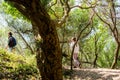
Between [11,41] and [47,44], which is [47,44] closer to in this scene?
[47,44]

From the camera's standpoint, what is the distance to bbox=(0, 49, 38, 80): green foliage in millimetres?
12508

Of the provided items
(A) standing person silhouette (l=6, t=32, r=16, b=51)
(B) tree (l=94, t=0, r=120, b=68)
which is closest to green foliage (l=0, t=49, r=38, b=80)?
(A) standing person silhouette (l=6, t=32, r=16, b=51)

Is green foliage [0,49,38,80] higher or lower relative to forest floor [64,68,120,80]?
higher

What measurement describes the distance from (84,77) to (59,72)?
218 inches

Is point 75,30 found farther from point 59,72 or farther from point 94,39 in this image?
point 59,72

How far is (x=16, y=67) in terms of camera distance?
531 inches

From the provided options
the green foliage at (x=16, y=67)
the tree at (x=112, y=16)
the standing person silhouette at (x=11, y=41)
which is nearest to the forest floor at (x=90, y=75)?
the green foliage at (x=16, y=67)

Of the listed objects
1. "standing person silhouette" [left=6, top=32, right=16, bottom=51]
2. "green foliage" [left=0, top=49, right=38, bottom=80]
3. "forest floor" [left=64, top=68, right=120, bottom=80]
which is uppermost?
"standing person silhouette" [left=6, top=32, right=16, bottom=51]

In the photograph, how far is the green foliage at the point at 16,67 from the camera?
12508 millimetres

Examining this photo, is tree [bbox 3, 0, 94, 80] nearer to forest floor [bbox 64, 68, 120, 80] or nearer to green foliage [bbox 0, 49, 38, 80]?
green foliage [bbox 0, 49, 38, 80]

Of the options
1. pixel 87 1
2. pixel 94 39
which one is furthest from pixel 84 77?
pixel 94 39

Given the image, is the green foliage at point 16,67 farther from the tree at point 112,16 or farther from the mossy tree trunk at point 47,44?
the tree at point 112,16

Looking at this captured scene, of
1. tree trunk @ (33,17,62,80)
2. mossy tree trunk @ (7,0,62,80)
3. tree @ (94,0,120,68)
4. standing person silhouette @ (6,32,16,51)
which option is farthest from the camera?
tree @ (94,0,120,68)

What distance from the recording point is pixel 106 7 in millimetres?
23219
